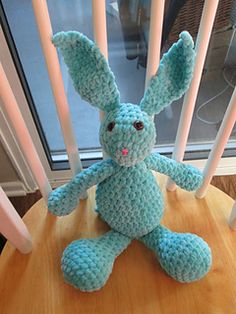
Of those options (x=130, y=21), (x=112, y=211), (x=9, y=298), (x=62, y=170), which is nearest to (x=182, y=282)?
(x=112, y=211)

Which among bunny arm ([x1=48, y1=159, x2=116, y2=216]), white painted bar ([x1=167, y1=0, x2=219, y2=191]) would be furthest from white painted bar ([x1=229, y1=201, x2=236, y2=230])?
bunny arm ([x1=48, y1=159, x2=116, y2=216])

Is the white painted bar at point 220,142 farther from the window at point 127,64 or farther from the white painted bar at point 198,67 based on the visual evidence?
the window at point 127,64

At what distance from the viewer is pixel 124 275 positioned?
519 mm

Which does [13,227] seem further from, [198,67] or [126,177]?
[198,67]

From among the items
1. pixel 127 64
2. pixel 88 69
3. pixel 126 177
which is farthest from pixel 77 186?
pixel 127 64

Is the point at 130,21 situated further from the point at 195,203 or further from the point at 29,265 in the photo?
the point at 29,265

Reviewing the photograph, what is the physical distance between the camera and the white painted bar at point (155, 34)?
383mm

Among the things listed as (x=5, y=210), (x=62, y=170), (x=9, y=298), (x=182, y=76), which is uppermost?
(x=182, y=76)

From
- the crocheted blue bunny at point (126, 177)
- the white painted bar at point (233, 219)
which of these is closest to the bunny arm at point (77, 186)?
the crocheted blue bunny at point (126, 177)

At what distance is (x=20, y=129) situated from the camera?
1.54 ft

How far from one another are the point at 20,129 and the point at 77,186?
5.0 inches

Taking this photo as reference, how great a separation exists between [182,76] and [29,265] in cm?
39

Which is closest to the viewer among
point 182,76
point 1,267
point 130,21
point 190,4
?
point 182,76

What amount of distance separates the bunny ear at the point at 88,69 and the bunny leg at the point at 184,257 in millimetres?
232
